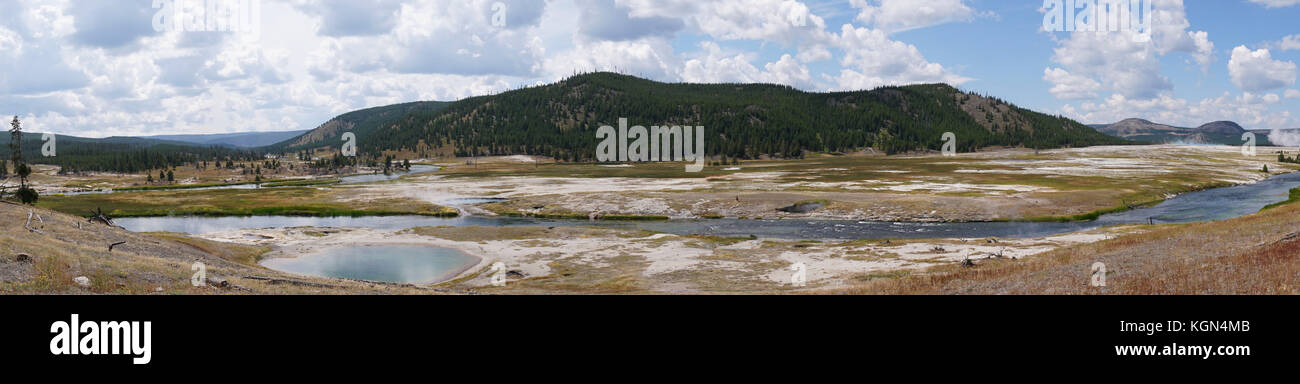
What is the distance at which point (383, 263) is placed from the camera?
49.0m

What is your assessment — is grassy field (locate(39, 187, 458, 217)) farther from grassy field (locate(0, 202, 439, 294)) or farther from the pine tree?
grassy field (locate(0, 202, 439, 294))

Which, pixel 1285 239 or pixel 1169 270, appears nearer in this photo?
pixel 1169 270

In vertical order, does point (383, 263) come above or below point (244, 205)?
below

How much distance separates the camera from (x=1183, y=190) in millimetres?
94688

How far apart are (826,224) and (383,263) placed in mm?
A: 43485

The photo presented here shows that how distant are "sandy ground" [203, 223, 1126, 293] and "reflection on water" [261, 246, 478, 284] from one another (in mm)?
1700

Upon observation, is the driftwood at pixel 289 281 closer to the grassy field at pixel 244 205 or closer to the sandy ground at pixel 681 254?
the sandy ground at pixel 681 254

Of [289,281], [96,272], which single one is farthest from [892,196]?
[96,272]

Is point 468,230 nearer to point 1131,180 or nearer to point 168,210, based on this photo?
point 168,210

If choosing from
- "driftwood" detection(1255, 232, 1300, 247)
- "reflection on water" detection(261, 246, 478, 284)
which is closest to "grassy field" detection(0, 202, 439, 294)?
"reflection on water" detection(261, 246, 478, 284)

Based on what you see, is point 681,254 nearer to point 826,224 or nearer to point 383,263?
point 383,263

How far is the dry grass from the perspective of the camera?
18438 mm

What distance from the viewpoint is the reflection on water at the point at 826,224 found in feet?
202
